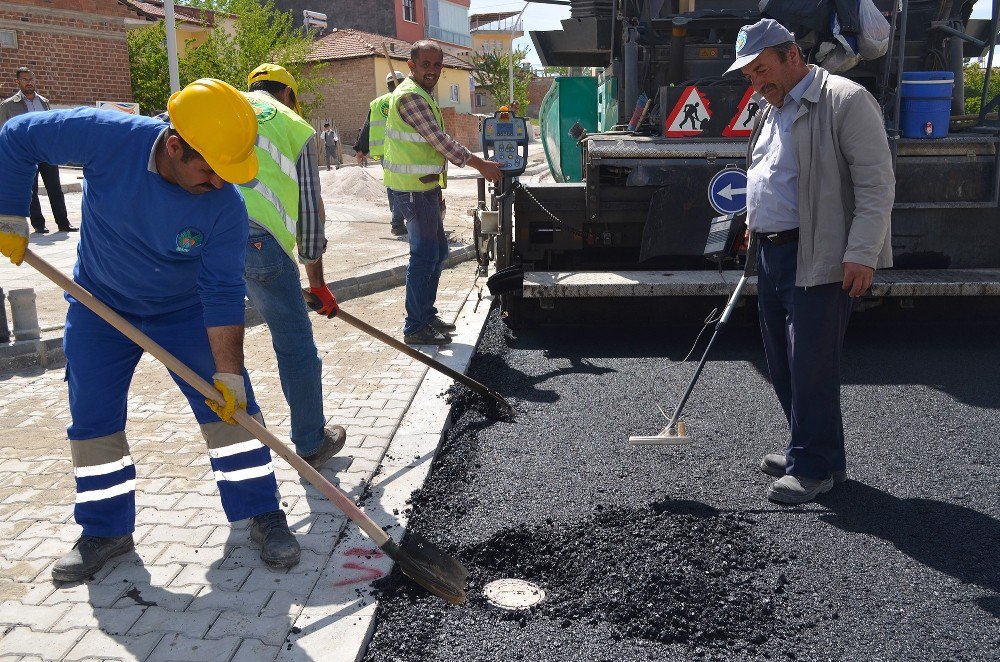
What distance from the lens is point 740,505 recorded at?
3.62m

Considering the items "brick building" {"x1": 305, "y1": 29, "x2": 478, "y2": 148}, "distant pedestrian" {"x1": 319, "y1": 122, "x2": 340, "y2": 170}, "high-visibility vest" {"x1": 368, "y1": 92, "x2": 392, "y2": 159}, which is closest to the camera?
"high-visibility vest" {"x1": 368, "y1": 92, "x2": 392, "y2": 159}

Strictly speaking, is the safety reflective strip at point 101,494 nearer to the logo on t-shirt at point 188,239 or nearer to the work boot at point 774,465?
the logo on t-shirt at point 188,239

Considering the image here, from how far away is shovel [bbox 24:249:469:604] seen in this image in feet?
9.44

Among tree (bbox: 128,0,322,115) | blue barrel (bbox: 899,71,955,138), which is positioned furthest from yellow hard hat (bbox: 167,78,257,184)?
tree (bbox: 128,0,322,115)

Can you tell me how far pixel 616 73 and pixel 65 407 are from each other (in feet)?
15.8

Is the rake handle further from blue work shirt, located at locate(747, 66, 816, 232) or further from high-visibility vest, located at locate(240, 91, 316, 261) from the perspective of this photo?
blue work shirt, located at locate(747, 66, 816, 232)

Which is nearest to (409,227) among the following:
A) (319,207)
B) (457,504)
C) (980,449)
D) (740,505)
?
(319,207)

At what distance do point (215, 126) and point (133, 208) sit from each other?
0.42 metres

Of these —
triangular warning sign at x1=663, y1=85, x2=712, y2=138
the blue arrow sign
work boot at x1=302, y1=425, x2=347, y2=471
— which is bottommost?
work boot at x1=302, y1=425, x2=347, y2=471

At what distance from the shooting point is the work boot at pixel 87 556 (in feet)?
9.74

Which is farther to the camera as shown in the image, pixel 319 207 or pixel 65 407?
pixel 65 407

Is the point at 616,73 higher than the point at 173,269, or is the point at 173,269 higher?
the point at 616,73

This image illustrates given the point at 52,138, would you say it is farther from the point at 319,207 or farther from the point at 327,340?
the point at 327,340

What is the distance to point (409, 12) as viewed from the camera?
51594 mm
